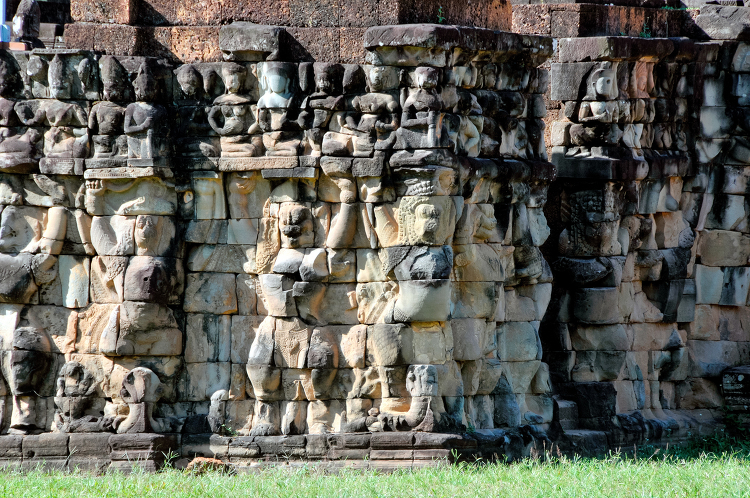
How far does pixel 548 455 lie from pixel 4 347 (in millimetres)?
6127

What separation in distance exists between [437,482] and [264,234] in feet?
11.4

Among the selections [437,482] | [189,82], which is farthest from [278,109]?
[437,482]

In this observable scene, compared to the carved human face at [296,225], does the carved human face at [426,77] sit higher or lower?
higher

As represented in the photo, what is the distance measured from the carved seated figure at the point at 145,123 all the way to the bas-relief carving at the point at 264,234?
22 mm

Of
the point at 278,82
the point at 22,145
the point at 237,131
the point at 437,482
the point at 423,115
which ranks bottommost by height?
the point at 437,482

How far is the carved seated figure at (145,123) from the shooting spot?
19.5m

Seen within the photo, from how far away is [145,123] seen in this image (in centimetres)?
1948

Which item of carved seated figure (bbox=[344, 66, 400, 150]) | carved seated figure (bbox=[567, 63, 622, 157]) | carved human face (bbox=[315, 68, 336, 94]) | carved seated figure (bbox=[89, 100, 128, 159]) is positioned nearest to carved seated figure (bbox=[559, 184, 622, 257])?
carved seated figure (bbox=[567, 63, 622, 157])

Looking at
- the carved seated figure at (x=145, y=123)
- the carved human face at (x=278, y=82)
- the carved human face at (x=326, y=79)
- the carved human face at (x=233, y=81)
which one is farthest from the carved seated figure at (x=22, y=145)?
the carved human face at (x=326, y=79)

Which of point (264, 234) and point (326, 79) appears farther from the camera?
point (264, 234)

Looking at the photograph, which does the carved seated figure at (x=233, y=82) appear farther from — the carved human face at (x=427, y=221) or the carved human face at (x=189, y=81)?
the carved human face at (x=427, y=221)

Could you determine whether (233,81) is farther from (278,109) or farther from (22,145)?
(22,145)

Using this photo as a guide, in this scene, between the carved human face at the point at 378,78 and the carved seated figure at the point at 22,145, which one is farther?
the carved seated figure at the point at 22,145

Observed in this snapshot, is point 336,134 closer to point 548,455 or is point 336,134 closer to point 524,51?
point 524,51
